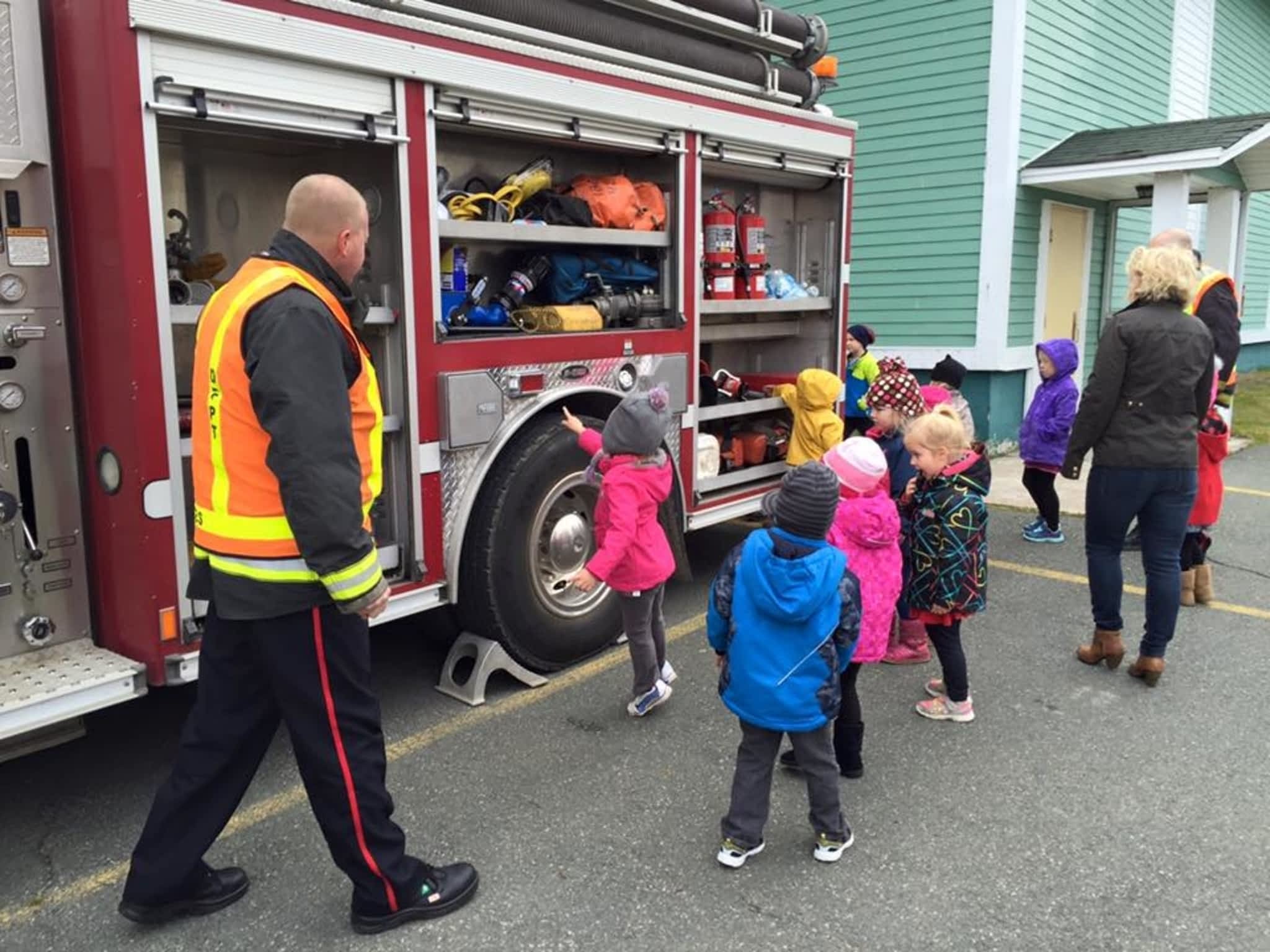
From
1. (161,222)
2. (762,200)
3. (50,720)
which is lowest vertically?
(50,720)

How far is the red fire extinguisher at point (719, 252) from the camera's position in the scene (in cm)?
552

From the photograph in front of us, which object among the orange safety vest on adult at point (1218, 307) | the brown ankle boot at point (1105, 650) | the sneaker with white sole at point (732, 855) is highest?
the orange safety vest on adult at point (1218, 307)

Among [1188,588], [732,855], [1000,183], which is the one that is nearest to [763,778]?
[732,855]

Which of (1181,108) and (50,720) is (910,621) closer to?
(50,720)

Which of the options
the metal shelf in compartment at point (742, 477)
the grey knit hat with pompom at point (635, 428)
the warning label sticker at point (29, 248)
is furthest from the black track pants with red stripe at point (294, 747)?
the metal shelf in compartment at point (742, 477)

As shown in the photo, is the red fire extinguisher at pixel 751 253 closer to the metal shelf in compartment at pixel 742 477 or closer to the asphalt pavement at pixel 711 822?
the metal shelf in compartment at pixel 742 477

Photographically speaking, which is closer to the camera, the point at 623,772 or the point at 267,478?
the point at 267,478

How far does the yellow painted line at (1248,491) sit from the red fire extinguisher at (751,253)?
527 centimetres

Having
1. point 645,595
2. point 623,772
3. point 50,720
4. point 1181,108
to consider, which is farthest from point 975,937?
point 1181,108

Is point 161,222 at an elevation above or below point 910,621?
above

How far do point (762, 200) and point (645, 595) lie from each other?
316cm

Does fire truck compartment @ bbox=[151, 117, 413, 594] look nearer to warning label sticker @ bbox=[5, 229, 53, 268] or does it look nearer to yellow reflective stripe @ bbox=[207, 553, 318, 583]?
warning label sticker @ bbox=[5, 229, 53, 268]

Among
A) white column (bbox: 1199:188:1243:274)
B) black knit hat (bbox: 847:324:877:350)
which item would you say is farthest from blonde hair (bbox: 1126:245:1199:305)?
white column (bbox: 1199:188:1243:274)

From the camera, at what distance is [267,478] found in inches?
101
